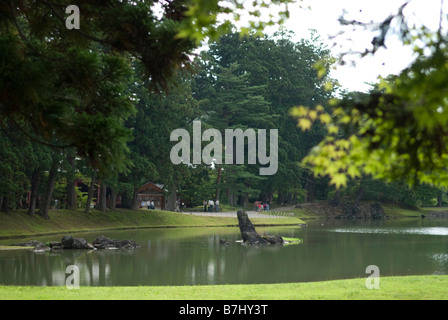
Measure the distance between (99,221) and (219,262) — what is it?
665 inches

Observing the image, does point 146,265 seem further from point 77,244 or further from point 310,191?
point 310,191

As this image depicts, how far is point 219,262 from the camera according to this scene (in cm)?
2041

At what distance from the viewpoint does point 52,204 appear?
39.4 metres

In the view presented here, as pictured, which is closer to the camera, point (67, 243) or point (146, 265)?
point (146, 265)

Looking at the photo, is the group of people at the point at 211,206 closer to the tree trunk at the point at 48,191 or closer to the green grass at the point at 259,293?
the tree trunk at the point at 48,191

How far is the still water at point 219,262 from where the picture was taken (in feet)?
53.3

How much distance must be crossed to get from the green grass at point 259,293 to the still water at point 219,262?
3522 mm

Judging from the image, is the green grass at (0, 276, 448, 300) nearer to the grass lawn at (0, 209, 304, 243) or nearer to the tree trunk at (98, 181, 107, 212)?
the grass lawn at (0, 209, 304, 243)

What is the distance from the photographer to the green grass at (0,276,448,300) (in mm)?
10078

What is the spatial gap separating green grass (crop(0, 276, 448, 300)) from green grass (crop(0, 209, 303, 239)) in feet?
55.6

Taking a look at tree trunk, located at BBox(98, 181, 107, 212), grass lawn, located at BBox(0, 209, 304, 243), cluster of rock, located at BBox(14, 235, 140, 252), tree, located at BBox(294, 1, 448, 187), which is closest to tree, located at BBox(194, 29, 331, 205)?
grass lawn, located at BBox(0, 209, 304, 243)

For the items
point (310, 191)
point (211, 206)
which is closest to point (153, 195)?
point (211, 206)

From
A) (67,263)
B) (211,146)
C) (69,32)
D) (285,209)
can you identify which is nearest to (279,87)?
(285,209)

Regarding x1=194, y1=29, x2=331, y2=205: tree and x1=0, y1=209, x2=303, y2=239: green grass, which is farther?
x1=194, y1=29, x2=331, y2=205: tree
